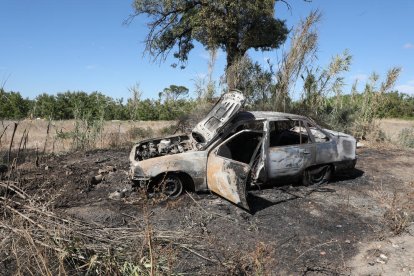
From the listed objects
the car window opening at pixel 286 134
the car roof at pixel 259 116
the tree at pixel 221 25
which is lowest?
the car window opening at pixel 286 134

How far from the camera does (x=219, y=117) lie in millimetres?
7441

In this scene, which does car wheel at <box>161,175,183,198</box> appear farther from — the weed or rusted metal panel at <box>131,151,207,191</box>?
the weed

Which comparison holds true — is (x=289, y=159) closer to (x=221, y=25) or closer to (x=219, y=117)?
(x=219, y=117)

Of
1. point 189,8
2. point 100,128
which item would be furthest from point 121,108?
point 100,128

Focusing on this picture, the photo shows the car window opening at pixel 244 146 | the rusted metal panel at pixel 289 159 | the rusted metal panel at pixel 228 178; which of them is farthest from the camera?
the car window opening at pixel 244 146

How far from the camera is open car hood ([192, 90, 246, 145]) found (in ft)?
23.6

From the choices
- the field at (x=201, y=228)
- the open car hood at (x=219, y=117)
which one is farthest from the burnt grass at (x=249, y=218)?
the open car hood at (x=219, y=117)

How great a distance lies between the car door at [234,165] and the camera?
614 cm

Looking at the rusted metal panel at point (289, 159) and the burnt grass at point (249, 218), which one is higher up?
the rusted metal panel at point (289, 159)

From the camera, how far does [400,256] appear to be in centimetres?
518

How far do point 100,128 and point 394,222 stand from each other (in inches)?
372

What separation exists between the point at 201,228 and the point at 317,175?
3.32 metres

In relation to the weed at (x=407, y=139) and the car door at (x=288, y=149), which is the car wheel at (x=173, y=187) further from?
the weed at (x=407, y=139)

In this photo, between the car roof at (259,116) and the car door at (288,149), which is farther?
the car roof at (259,116)
